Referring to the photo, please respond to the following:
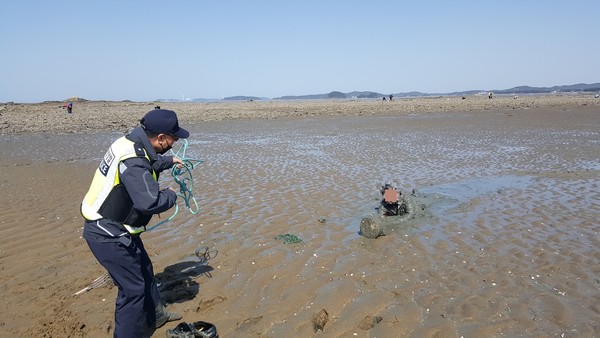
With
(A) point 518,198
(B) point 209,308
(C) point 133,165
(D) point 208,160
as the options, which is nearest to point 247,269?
(B) point 209,308

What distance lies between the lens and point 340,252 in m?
6.44

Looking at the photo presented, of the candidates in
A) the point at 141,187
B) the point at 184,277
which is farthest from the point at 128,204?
the point at 184,277

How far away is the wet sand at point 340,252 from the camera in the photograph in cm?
461

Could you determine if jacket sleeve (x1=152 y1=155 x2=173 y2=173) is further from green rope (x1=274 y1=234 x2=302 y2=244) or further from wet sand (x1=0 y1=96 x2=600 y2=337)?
green rope (x1=274 y1=234 x2=302 y2=244)

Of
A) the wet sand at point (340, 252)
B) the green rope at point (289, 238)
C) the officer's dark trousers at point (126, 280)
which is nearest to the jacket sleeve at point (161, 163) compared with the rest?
the officer's dark trousers at point (126, 280)

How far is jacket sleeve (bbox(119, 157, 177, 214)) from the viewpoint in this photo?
11.9ft

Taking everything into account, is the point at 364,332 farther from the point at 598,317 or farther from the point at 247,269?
the point at 598,317

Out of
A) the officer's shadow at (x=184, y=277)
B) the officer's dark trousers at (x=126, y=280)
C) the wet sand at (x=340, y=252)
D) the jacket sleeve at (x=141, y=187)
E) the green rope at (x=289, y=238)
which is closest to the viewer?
the jacket sleeve at (x=141, y=187)

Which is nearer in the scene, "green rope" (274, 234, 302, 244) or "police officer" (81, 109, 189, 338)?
"police officer" (81, 109, 189, 338)

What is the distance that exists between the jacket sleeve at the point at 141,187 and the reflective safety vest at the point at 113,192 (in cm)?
7

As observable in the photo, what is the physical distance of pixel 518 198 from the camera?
9.38m

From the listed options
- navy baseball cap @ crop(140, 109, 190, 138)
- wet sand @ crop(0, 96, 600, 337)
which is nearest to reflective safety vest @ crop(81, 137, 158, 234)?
navy baseball cap @ crop(140, 109, 190, 138)

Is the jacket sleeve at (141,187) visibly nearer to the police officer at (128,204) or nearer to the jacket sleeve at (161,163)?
the police officer at (128,204)

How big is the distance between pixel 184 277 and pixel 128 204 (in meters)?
2.18
